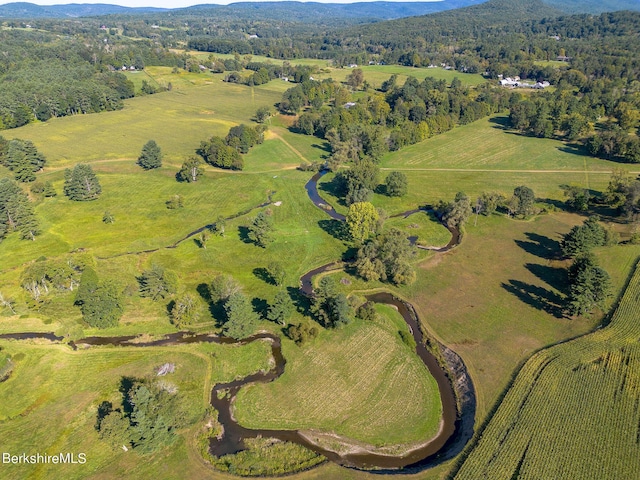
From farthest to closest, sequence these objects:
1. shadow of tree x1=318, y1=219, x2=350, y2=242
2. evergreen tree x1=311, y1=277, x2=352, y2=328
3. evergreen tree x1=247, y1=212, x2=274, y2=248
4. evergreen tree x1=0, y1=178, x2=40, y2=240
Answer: shadow of tree x1=318, y1=219, x2=350, y2=242, evergreen tree x1=0, y1=178, x2=40, y2=240, evergreen tree x1=247, y1=212, x2=274, y2=248, evergreen tree x1=311, y1=277, x2=352, y2=328

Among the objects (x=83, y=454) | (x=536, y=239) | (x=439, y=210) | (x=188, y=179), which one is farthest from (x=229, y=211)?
(x=536, y=239)

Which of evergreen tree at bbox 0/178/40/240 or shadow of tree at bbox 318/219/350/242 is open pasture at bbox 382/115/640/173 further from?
evergreen tree at bbox 0/178/40/240

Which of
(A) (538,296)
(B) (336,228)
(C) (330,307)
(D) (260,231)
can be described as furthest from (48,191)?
(A) (538,296)

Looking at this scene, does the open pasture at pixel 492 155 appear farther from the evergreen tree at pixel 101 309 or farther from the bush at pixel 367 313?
the evergreen tree at pixel 101 309

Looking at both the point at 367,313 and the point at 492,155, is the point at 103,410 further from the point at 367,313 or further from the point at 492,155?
the point at 492,155

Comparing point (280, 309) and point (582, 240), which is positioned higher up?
point (582, 240)

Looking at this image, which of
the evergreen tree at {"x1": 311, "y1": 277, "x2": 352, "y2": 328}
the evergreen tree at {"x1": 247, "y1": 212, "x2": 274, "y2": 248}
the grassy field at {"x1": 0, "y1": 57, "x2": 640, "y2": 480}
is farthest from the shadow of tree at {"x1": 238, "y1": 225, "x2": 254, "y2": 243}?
the evergreen tree at {"x1": 311, "y1": 277, "x2": 352, "y2": 328}
